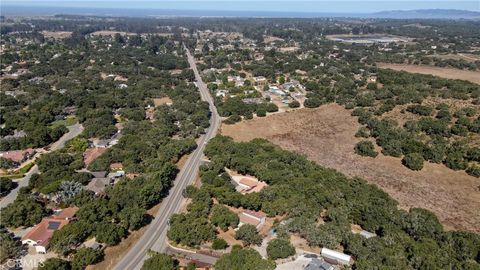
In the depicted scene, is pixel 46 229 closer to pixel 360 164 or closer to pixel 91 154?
pixel 91 154

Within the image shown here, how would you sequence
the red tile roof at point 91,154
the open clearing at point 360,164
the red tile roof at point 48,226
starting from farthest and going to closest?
1. the red tile roof at point 91,154
2. the open clearing at point 360,164
3. the red tile roof at point 48,226

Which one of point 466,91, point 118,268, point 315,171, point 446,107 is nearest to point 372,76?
point 466,91

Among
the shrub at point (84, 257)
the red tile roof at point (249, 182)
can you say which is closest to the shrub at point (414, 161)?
the red tile roof at point (249, 182)

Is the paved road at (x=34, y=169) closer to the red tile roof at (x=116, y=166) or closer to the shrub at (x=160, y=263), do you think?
the red tile roof at (x=116, y=166)

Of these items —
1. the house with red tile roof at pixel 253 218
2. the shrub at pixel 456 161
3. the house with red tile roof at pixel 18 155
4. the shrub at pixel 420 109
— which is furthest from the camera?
the shrub at pixel 420 109

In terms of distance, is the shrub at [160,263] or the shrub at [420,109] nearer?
the shrub at [160,263]
